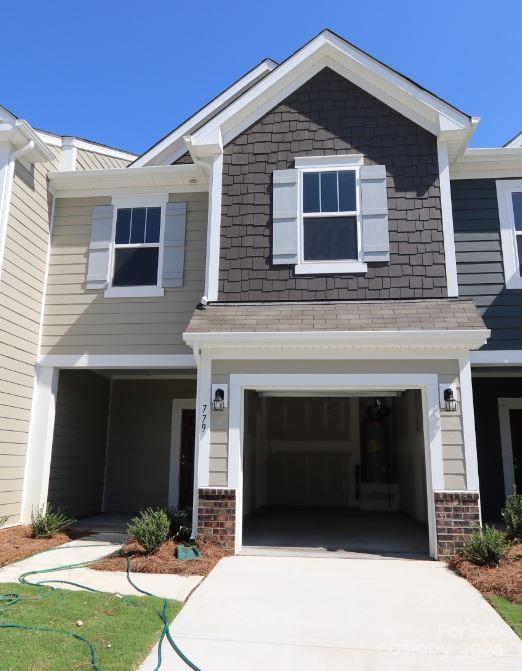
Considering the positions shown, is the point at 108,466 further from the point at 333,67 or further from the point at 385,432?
the point at 333,67

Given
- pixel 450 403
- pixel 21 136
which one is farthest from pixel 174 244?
pixel 450 403

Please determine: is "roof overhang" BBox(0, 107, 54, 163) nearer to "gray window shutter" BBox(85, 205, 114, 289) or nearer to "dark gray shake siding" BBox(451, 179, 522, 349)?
"gray window shutter" BBox(85, 205, 114, 289)

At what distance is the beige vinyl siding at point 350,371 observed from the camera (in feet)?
21.0

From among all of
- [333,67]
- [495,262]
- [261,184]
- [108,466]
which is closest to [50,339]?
[108,466]

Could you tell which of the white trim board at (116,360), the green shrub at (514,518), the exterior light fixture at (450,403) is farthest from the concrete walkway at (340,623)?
the white trim board at (116,360)

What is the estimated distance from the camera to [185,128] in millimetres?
10891

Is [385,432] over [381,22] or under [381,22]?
under

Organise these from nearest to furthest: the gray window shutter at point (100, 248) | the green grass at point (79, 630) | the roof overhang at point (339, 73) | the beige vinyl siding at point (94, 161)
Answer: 1. the green grass at point (79, 630)
2. the roof overhang at point (339, 73)
3. the gray window shutter at point (100, 248)
4. the beige vinyl siding at point (94, 161)

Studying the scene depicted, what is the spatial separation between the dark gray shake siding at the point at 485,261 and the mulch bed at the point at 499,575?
3051 millimetres

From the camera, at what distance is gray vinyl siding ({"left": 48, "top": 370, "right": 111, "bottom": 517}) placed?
874 centimetres

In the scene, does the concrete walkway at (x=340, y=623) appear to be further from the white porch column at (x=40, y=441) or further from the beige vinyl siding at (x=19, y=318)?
the beige vinyl siding at (x=19, y=318)

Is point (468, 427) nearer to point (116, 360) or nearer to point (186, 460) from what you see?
point (116, 360)

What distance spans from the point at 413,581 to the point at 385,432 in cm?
632

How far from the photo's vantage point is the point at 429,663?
11.9ft
